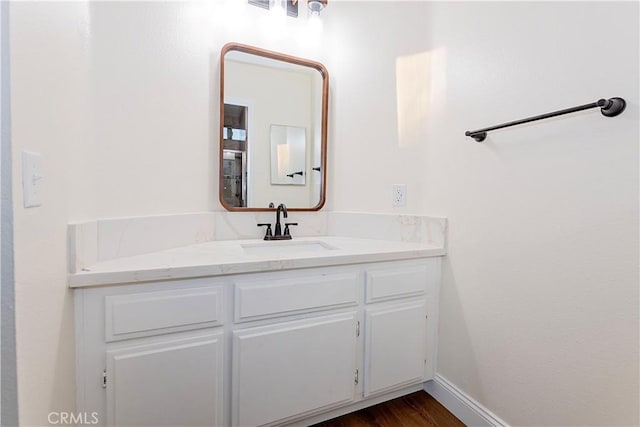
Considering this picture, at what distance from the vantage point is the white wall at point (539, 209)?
96 centimetres

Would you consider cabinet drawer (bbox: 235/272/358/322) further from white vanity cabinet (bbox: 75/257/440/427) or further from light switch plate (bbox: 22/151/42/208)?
light switch plate (bbox: 22/151/42/208)

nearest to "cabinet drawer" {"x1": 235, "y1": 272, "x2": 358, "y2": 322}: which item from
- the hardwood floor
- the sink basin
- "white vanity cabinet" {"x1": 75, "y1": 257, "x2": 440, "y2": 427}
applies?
"white vanity cabinet" {"x1": 75, "y1": 257, "x2": 440, "y2": 427}

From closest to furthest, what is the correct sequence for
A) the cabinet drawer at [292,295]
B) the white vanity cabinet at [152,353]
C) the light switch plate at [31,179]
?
the light switch plate at [31,179]
the white vanity cabinet at [152,353]
the cabinet drawer at [292,295]

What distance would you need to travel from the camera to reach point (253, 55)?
1649 millimetres

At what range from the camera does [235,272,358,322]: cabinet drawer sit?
1183mm

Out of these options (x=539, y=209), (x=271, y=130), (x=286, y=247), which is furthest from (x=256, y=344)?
(x=539, y=209)

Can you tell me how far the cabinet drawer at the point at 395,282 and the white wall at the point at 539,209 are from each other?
0.17m

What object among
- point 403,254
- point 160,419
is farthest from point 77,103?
point 403,254

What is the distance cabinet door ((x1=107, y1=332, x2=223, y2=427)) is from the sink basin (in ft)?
1.69

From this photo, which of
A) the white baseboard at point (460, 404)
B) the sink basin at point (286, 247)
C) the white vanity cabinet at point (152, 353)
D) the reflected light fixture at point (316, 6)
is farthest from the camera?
the reflected light fixture at point (316, 6)

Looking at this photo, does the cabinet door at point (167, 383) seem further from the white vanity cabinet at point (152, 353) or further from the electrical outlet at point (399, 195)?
the electrical outlet at point (399, 195)

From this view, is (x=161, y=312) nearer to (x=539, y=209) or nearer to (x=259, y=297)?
(x=259, y=297)

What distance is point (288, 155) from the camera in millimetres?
1757

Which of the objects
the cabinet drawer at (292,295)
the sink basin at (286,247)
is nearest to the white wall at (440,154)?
the sink basin at (286,247)
